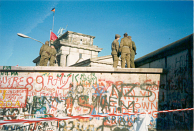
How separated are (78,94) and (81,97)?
0.19 m

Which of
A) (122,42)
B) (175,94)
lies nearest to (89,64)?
(122,42)

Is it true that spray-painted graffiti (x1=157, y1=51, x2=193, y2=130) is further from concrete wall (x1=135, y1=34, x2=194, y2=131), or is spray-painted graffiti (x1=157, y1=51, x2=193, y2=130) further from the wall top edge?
Result: the wall top edge

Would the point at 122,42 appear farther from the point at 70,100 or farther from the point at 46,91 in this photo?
the point at 46,91

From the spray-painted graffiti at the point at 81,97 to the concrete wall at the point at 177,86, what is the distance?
0.38 metres

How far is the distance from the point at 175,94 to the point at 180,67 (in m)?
1.13

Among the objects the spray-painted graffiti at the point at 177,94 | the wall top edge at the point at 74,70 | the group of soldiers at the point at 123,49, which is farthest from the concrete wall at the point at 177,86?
the group of soldiers at the point at 123,49

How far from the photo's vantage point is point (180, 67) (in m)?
6.47

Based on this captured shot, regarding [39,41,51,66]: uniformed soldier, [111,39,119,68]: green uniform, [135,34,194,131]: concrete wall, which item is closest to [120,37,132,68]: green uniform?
[111,39,119,68]: green uniform

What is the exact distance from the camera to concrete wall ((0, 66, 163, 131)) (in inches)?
269

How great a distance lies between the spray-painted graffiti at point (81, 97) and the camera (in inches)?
269

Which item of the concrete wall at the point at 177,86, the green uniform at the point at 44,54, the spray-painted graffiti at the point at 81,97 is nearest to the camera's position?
the concrete wall at the point at 177,86

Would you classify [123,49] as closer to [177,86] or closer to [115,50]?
[115,50]

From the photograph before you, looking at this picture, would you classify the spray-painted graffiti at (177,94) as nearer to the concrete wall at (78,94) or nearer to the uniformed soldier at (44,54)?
the concrete wall at (78,94)

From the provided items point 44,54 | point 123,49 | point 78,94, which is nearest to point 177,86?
point 123,49
